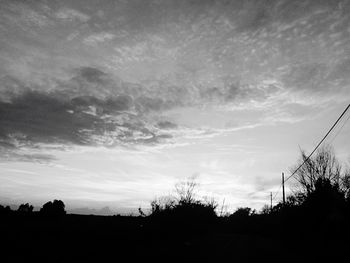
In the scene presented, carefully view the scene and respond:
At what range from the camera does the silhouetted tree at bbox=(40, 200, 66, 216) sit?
145 feet

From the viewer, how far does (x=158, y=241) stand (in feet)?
75.6

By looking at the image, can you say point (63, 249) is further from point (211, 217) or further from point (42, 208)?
point (211, 217)

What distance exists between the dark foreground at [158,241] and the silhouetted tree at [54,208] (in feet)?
23.5

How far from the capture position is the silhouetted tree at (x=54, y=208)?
1737 inches

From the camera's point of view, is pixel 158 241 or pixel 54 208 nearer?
pixel 158 241

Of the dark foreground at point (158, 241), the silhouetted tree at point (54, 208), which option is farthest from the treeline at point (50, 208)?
the dark foreground at point (158, 241)

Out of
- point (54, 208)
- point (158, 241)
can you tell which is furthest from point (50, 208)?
point (158, 241)

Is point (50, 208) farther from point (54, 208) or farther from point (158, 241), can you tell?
point (158, 241)

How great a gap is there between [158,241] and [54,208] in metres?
31.1

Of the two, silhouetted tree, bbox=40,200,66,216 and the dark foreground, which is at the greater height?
silhouetted tree, bbox=40,200,66,216

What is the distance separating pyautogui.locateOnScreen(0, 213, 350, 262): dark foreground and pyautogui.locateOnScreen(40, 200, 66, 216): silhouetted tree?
23.5ft

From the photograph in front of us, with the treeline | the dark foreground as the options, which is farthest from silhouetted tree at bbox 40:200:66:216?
the dark foreground

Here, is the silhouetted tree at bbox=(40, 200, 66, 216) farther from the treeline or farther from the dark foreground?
the dark foreground

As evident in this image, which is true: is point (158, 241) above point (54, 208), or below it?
below
